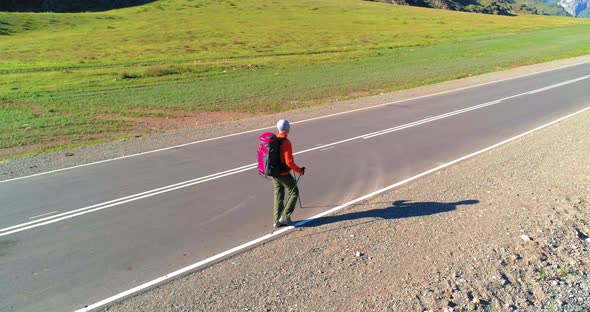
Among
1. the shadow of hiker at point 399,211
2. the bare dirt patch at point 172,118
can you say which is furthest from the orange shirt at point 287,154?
the bare dirt patch at point 172,118

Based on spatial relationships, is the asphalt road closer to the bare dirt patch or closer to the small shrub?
the bare dirt patch

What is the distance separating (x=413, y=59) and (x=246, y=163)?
32.8m

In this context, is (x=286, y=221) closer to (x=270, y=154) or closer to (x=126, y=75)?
(x=270, y=154)

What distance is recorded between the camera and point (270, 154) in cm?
732

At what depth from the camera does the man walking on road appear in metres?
7.36

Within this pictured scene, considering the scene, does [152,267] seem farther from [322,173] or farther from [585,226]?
[585,226]

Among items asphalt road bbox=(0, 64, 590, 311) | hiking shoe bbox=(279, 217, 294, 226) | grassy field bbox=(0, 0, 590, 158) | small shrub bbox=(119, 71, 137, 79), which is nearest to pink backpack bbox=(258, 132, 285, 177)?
hiking shoe bbox=(279, 217, 294, 226)

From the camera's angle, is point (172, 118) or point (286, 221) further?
point (172, 118)

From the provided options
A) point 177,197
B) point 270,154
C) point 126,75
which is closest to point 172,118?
point 177,197

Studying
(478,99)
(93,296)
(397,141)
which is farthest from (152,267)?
(478,99)

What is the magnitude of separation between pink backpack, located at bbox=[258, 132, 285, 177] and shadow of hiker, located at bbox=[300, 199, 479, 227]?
44.2 inches

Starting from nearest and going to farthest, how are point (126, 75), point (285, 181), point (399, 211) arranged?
point (285, 181)
point (399, 211)
point (126, 75)

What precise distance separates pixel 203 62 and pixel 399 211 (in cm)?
3351

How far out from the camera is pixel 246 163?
38.0 ft
